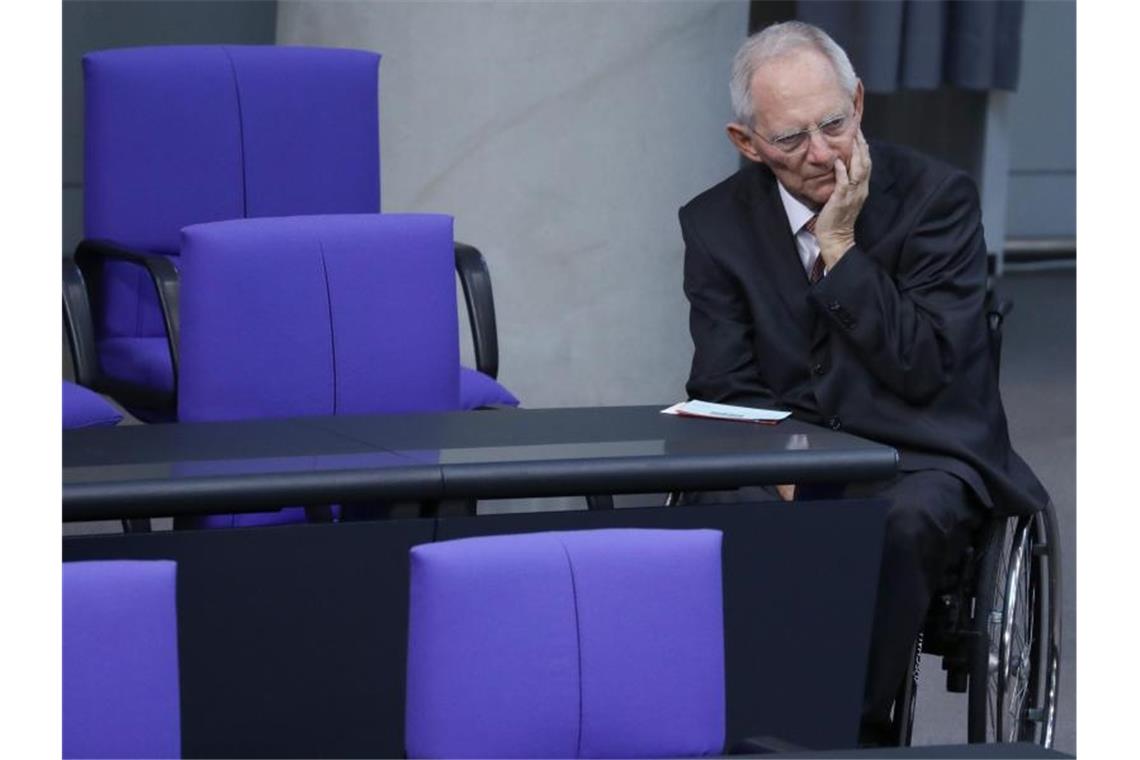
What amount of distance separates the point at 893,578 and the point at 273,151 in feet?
5.48

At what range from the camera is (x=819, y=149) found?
292 centimetres

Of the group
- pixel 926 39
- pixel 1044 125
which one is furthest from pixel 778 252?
pixel 1044 125

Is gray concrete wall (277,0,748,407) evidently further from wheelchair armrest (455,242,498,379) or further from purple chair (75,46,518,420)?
wheelchair armrest (455,242,498,379)

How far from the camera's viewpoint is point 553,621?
1831 millimetres

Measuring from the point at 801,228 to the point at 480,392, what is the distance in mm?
799

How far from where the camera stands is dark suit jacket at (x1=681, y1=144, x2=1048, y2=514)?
9.44 ft

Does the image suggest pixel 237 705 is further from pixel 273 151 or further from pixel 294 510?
pixel 273 151

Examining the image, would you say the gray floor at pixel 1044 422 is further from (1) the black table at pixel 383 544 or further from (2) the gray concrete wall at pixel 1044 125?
(1) the black table at pixel 383 544

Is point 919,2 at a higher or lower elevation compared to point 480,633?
higher

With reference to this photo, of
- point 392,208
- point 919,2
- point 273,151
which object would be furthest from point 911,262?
point 919,2

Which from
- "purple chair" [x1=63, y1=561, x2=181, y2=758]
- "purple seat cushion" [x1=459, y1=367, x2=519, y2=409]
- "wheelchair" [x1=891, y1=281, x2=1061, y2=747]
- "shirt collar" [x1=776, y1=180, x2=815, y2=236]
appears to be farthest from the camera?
"purple seat cushion" [x1=459, y1=367, x2=519, y2=409]

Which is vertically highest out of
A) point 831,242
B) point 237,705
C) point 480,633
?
point 831,242

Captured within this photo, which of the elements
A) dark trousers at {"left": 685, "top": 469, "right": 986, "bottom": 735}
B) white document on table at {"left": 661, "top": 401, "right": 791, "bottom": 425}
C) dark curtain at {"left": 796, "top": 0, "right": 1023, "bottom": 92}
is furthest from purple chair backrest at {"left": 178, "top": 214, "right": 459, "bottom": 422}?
dark curtain at {"left": 796, "top": 0, "right": 1023, "bottom": 92}

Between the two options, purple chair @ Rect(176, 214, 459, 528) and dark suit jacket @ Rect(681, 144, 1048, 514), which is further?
dark suit jacket @ Rect(681, 144, 1048, 514)
